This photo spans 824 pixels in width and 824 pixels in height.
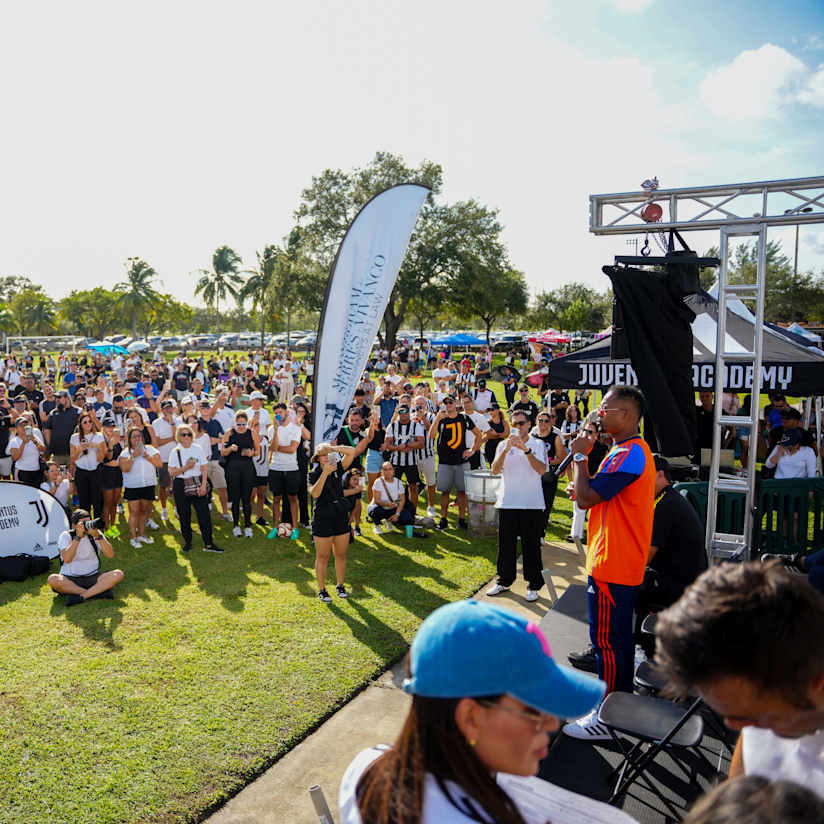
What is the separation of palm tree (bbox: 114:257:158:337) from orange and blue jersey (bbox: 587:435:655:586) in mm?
79084

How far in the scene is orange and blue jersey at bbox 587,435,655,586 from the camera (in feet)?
12.3

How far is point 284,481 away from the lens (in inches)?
354

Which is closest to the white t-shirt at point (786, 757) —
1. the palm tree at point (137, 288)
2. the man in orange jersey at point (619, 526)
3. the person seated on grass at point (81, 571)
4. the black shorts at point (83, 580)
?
the man in orange jersey at point (619, 526)

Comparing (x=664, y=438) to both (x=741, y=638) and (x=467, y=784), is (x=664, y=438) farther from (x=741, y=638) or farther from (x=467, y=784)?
(x=467, y=784)

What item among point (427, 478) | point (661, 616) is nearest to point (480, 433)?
point (427, 478)

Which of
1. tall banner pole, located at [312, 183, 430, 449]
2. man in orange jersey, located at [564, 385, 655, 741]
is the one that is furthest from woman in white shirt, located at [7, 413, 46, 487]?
man in orange jersey, located at [564, 385, 655, 741]

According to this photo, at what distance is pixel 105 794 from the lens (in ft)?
12.7

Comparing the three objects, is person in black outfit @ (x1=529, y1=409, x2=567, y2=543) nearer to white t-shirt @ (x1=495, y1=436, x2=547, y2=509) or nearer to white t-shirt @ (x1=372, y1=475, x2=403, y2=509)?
white t-shirt @ (x1=495, y1=436, x2=547, y2=509)

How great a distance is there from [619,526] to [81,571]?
562 cm

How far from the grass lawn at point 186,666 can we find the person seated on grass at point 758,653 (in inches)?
135

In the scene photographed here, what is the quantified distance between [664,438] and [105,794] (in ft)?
16.8

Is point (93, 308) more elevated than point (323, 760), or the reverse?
point (93, 308)

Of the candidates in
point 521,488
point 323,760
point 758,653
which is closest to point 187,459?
point 521,488

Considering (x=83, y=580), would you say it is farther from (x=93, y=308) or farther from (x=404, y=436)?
(x=93, y=308)
